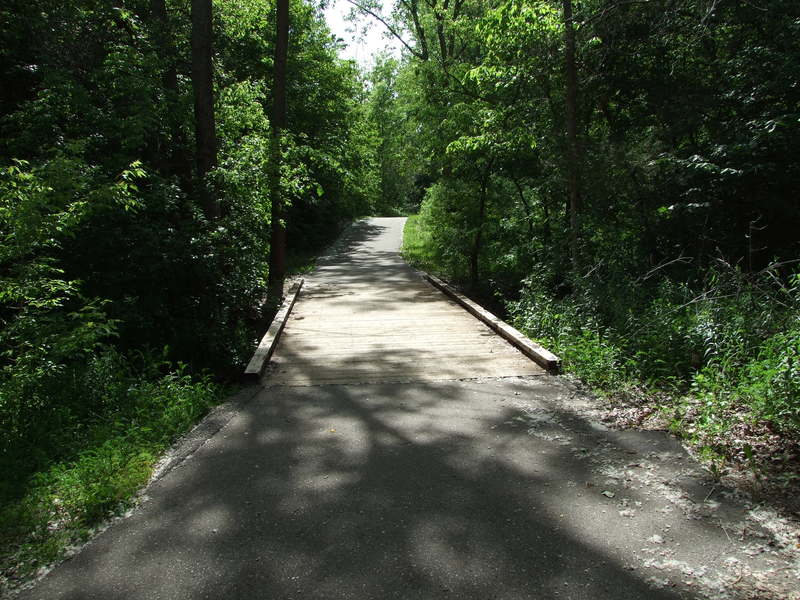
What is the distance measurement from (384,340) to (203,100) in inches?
190

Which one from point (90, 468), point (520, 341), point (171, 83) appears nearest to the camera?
point (90, 468)


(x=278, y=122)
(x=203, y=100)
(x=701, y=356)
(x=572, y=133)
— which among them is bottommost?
(x=701, y=356)

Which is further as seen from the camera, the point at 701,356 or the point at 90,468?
the point at 701,356

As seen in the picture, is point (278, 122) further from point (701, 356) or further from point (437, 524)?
point (437, 524)

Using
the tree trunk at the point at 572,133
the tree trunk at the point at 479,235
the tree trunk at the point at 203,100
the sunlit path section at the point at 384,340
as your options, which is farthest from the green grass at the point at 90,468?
the tree trunk at the point at 479,235

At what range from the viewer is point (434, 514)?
3535 millimetres

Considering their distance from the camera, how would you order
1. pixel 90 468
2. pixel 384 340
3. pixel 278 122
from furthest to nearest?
pixel 278 122 < pixel 384 340 < pixel 90 468

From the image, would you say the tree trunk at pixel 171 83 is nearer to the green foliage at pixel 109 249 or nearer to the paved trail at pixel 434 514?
the green foliage at pixel 109 249

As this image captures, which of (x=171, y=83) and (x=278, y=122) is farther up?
(x=171, y=83)

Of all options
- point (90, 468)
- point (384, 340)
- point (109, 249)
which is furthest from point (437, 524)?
point (109, 249)

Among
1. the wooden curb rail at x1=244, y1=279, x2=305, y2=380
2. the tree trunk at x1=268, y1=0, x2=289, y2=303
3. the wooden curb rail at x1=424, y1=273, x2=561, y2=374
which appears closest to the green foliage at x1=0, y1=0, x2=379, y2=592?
the wooden curb rail at x1=244, y1=279, x2=305, y2=380

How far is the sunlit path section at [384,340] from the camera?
678cm

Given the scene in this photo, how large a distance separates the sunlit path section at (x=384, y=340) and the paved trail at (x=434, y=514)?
72 centimetres

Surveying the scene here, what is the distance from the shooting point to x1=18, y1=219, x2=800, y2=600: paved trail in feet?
9.44
